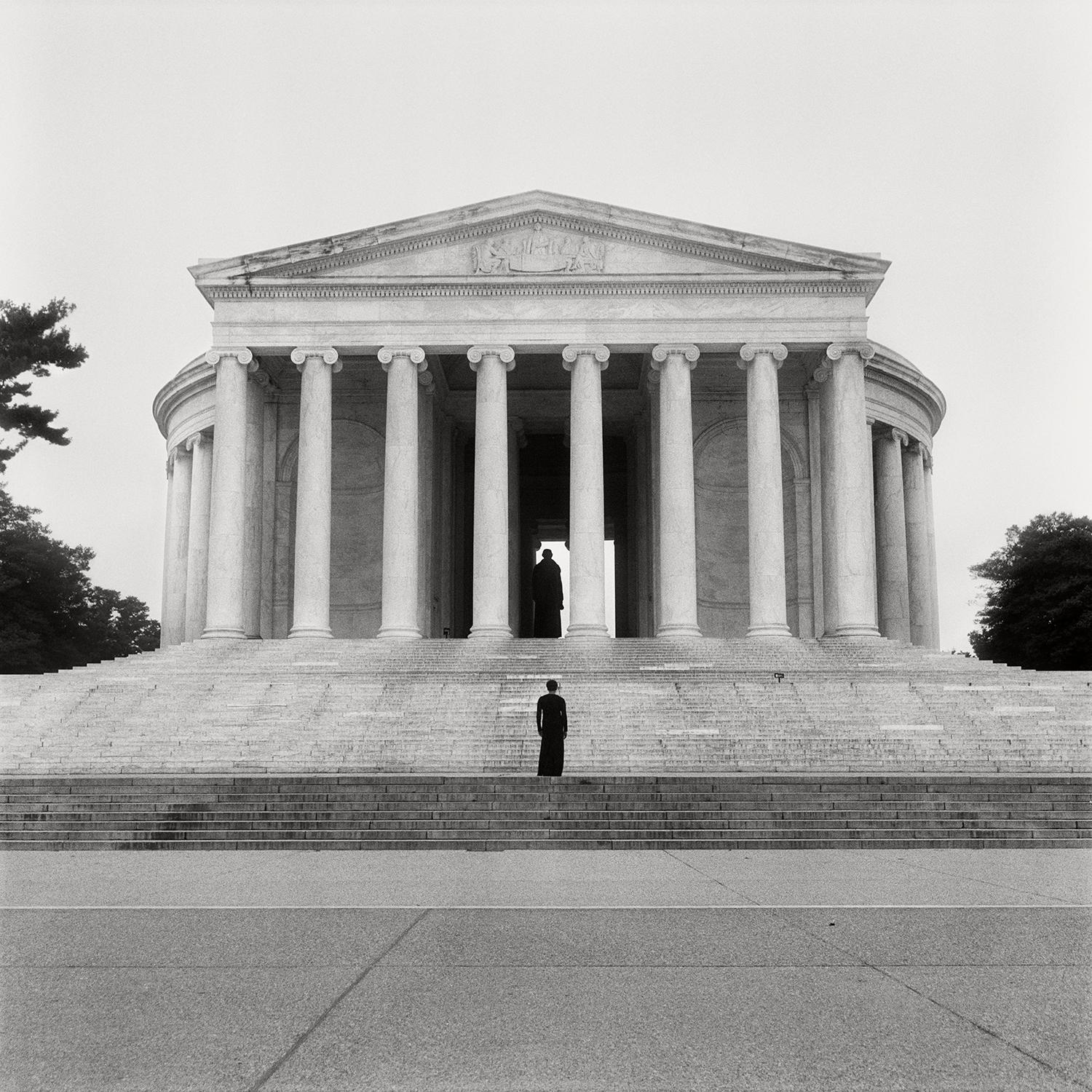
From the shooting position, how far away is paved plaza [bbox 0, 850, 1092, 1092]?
7.56 meters

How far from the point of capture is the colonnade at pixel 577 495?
165 ft

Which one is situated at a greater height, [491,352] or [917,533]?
[491,352]

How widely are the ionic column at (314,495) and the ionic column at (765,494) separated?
1697 centimetres

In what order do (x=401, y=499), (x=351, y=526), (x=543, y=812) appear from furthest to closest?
(x=351, y=526) < (x=401, y=499) < (x=543, y=812)

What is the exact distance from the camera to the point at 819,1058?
25.4 feet

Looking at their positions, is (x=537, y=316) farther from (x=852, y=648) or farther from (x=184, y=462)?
(x=184, y=462)

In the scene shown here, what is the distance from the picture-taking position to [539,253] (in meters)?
52.6

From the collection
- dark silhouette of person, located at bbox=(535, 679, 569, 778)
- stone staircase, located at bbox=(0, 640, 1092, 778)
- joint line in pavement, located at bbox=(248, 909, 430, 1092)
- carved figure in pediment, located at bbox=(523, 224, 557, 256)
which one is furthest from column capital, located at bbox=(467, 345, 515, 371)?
joint line in pavement, located at bbox=(248, 909, 430, 1092)

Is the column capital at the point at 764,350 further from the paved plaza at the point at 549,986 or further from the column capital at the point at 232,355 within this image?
the paved plaza at the point at 549,986

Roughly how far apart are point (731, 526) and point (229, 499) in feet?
75.5

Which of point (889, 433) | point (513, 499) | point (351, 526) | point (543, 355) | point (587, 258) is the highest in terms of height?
point (587, 258)

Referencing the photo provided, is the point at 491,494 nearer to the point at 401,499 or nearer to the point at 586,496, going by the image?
the point at 401,499

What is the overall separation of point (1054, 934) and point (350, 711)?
26.6 m

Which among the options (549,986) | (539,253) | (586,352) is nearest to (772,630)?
(586,352)
